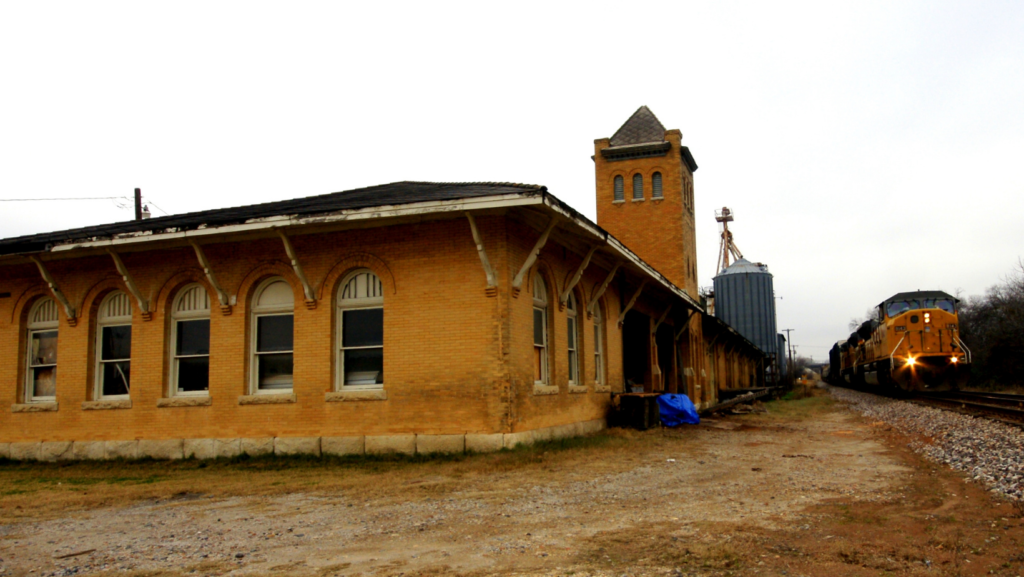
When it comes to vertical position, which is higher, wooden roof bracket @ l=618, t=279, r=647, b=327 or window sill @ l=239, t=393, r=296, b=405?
wooden roof bracket @ l=618, t=279, r=647, b=327

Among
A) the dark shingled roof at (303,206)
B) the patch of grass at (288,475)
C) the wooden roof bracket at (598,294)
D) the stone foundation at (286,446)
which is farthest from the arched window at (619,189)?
the patch of grass at (288,475)

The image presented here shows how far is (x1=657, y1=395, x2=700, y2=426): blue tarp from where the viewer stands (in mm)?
18359

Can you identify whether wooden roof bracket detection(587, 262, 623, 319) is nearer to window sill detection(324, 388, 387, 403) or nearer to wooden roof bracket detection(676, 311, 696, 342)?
window sill detection(324, 388, 387, 403)

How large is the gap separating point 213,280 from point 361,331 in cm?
293

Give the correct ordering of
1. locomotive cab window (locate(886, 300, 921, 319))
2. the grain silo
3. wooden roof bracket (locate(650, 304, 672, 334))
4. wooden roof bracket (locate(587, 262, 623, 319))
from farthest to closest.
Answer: the grain silo → locomotive cab window (locate(886, 300, 921, 319)) → wooden roof bracket (locate(650, 304, 672, 334)) → wooden roof bracket (locate(587, 262, 623, 319))

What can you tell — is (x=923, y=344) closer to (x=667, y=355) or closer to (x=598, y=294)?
(x=667, y=355)

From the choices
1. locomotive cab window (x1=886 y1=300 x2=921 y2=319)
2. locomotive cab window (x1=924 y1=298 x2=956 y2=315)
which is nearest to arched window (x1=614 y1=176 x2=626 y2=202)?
locomotive cab window (x1=886 y1=300 x2=921 y2=319)

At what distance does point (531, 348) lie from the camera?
13883mm

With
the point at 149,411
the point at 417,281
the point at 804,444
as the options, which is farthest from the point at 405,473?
the point at 804,444

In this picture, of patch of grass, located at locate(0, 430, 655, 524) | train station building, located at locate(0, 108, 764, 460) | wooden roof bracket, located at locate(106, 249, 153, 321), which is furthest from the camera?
wooden roof bracket, located at locate(106, 249, 153, 321)

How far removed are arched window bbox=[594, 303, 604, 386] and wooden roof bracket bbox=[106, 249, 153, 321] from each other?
950cm

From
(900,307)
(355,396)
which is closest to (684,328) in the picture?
(900,307)

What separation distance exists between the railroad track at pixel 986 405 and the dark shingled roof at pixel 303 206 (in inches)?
455

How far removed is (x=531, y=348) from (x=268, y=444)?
194 inches
